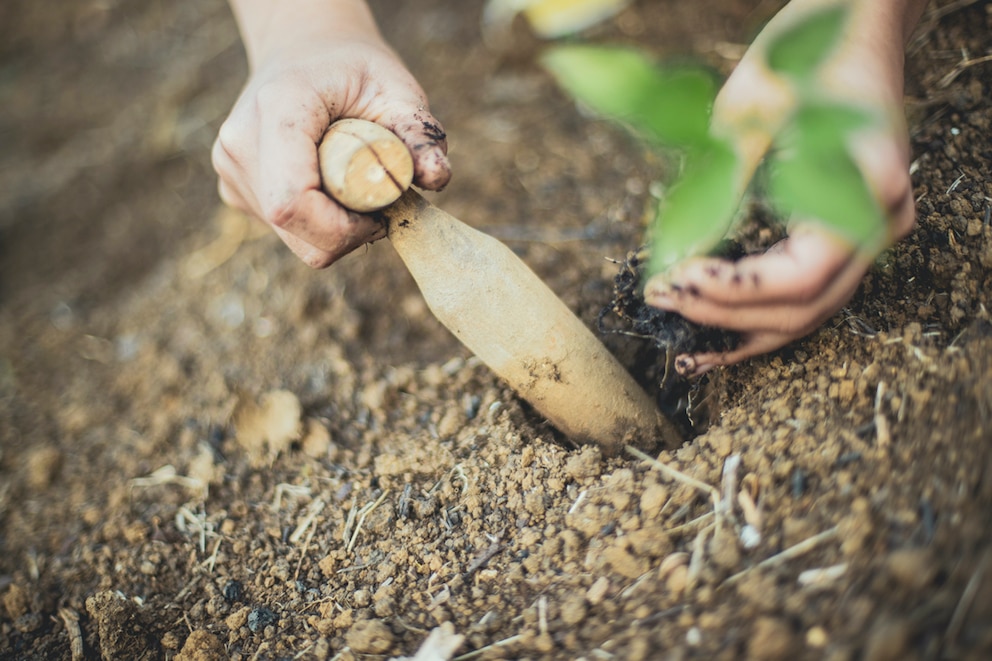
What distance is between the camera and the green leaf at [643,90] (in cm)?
75

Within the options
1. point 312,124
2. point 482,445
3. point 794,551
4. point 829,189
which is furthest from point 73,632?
point 829,189

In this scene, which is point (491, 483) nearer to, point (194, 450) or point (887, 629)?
point (887, 629)

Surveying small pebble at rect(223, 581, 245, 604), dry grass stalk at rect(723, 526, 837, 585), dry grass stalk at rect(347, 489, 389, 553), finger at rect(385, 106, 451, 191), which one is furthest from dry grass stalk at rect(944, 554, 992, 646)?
small pebble at rect(223, 581, 245, 604)

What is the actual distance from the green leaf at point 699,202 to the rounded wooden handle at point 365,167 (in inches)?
21.7

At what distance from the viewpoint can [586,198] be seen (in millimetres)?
2266

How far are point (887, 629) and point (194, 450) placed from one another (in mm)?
1642

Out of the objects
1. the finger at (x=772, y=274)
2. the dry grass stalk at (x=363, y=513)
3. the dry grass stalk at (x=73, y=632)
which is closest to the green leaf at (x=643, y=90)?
the finger at (x=772, y=274)

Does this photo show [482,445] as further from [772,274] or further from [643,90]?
[643,90]

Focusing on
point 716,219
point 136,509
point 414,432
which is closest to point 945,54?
point 716,219

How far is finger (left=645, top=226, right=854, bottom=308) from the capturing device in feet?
3.22

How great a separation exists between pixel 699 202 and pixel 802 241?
0.31 meters

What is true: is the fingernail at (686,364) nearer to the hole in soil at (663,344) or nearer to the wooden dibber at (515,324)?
the hole in soil at (663,344)

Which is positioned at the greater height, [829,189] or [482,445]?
[829,189]

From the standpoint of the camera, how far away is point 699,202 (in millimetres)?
760
